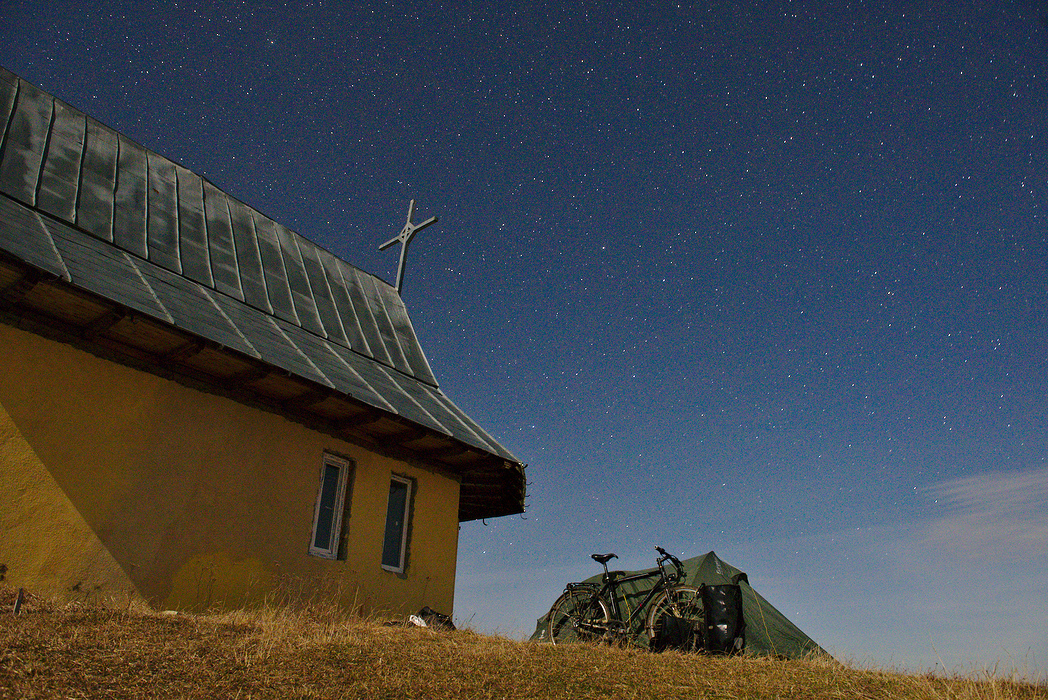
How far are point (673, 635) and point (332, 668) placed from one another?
4963mm

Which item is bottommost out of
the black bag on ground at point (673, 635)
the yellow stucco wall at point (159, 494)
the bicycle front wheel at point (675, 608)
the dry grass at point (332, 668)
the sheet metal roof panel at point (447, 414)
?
the dry grass at point (332, 668)

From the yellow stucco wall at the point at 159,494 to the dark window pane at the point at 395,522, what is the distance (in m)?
0.36

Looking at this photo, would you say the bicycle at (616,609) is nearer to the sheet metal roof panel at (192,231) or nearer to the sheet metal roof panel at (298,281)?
the sheet metal roof panel at (298,281)

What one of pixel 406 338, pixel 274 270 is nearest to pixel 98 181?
pixel 274 270

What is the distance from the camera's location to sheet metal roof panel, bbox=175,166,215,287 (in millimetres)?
11484

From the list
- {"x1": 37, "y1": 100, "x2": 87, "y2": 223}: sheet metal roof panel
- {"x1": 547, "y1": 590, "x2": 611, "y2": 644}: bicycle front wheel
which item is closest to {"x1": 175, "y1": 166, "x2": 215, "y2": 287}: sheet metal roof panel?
{"x1": 37, "y1": 100, "x2": 87, "y2": 223}: sheet metal roof panel

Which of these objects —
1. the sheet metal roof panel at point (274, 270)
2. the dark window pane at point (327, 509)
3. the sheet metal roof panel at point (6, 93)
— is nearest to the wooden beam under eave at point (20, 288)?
the sheet metal roof panel at point (6, 93)

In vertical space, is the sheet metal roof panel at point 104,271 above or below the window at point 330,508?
above

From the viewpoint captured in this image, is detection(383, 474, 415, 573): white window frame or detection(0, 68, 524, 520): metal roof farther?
detection(383, 474, 415, 573): white window frame

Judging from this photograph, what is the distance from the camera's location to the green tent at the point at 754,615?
37.1 feet

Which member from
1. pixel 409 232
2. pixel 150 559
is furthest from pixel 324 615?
pixel 409 232

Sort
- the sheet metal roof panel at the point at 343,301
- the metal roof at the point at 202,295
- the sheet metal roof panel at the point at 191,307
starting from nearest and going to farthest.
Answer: the metal roof at the point at 202,295, the sheet metal roof panel at the point at 191,307, the sheet metal roof panel at the point at 343,301

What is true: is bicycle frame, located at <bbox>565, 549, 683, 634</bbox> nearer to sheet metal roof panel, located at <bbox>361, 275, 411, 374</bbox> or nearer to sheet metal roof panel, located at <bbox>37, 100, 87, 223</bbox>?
sheet metal roof panel, located at <bbox>361, 275, 411, 374</bbox>

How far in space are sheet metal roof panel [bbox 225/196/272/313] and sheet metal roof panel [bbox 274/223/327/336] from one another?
0.61m
